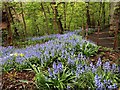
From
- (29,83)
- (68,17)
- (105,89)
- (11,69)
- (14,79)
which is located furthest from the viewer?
(68,17)

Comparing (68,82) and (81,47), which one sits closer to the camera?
(68,82)

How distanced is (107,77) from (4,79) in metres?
2.17

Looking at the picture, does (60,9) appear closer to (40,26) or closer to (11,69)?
(40,26)

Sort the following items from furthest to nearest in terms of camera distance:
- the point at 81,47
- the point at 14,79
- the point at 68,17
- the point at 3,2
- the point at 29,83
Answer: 1. the point at 68,17
2. the point at 3,2
3. the point at 81,47
4. the point at 14,79
5. the point at 29,83

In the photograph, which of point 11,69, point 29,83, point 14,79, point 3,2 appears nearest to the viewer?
point 29,83

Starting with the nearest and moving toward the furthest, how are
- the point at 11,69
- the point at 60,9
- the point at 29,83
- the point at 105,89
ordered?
the point at 105,89, the point at 29,83, the point at 11,69, the point at 60,9

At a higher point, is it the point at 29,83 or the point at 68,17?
the point at 29,83

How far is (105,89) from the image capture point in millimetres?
3408

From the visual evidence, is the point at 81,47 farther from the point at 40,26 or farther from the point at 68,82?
the point at 40,26

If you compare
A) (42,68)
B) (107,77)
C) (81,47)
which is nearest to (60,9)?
(81,47)

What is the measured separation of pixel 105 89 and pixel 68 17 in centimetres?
1716

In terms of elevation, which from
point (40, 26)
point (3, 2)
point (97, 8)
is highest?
point (3, 2)

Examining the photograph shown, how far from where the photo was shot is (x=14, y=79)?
4551 millimetres

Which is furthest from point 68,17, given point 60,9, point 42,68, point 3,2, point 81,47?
point 42,68
